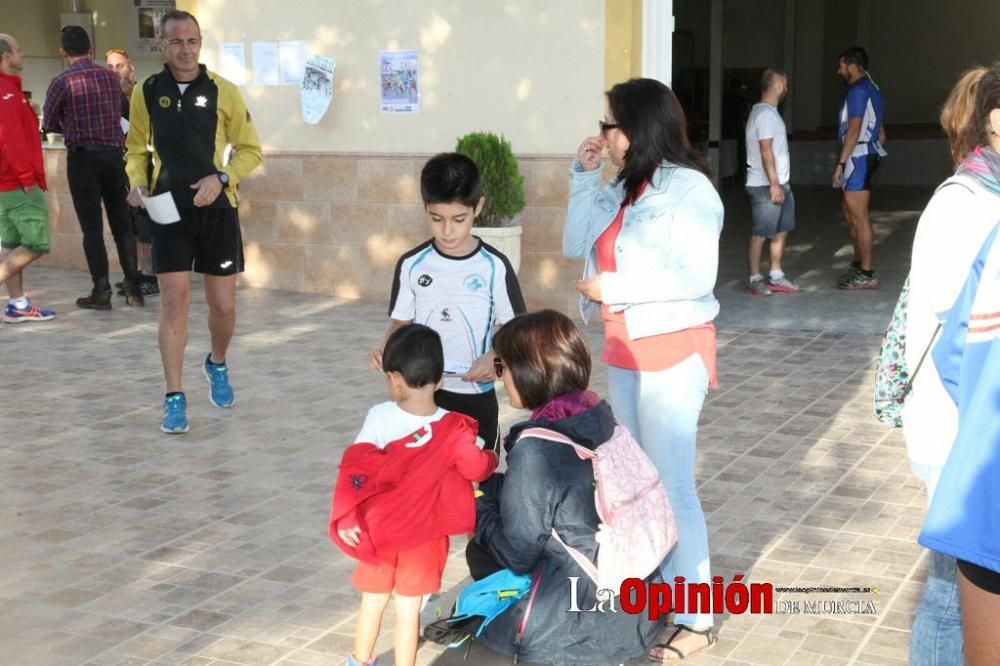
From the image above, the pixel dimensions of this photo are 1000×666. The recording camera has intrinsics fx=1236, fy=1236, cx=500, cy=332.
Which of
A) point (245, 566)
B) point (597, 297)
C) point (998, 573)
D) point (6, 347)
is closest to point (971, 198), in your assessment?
point (998, 573)

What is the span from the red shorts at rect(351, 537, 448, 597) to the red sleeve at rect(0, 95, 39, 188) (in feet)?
21.4

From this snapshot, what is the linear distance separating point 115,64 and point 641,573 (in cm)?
831

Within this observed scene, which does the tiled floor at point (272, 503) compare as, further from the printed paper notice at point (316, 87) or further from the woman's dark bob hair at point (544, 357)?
the printed paper notice at point (316, 87)

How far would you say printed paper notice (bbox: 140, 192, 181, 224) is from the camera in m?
6.20

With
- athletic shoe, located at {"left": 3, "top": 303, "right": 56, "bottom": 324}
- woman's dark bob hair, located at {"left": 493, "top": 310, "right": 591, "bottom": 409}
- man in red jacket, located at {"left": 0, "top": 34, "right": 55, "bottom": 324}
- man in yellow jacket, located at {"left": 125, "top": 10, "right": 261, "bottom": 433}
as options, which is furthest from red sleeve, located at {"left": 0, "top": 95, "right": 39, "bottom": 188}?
woman's dark bob hair, located at {"left": 493, "top": 310, "right": 591, "bottom": 409}

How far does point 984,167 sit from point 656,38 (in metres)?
6.45

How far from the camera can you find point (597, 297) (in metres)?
3.71

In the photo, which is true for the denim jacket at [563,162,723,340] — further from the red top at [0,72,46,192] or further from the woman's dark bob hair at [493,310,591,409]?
the red top at [0,72,46,192]

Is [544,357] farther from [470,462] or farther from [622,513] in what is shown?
[622,513]

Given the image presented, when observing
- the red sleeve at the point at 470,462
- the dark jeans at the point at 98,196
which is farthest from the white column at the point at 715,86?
the red sleeve at the point at 470,462

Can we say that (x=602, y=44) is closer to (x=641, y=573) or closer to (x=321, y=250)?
→ (x=321, y=250)

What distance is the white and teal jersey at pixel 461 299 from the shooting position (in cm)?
410

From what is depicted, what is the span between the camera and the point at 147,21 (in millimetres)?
18250

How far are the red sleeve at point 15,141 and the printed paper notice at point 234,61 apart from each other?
207 cm
